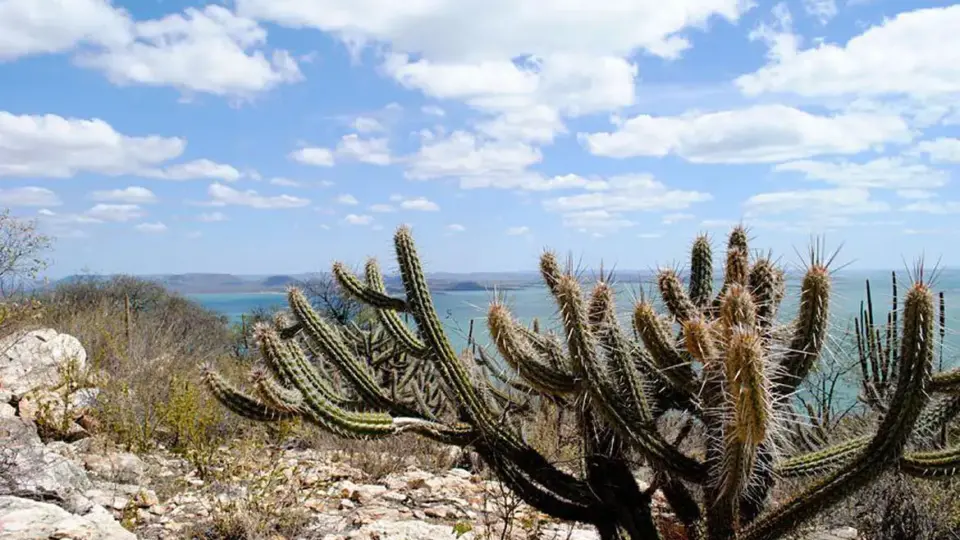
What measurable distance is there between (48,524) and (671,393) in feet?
11.0

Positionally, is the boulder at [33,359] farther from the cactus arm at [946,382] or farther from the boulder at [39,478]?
the cactus arm at [946,382]

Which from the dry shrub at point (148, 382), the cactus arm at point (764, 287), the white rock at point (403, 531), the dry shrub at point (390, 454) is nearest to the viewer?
the cactus arm at point (764, 287)

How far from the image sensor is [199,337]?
688 inches

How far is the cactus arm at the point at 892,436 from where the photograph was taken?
10.3 feet

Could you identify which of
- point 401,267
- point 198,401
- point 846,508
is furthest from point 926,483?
point 198,401

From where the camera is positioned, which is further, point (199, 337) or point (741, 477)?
point (199, 337)

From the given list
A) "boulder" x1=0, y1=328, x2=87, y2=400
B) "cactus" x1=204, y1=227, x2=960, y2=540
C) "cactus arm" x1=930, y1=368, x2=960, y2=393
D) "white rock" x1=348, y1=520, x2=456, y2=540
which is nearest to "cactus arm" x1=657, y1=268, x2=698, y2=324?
"cactus" x1=204, y1=227, x2=960, y2=540

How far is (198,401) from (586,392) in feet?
20.8

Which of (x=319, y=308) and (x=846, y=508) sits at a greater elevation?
(x=319, y=308)

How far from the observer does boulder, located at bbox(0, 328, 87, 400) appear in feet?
30.6

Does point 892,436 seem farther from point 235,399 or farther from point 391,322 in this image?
point 235,399

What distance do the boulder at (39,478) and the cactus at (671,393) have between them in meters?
2.06

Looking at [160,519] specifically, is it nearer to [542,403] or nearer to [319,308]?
[542,403]

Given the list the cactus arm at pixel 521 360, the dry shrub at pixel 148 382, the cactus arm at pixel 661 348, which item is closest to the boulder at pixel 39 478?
the dry shrub at pixel 148 382
